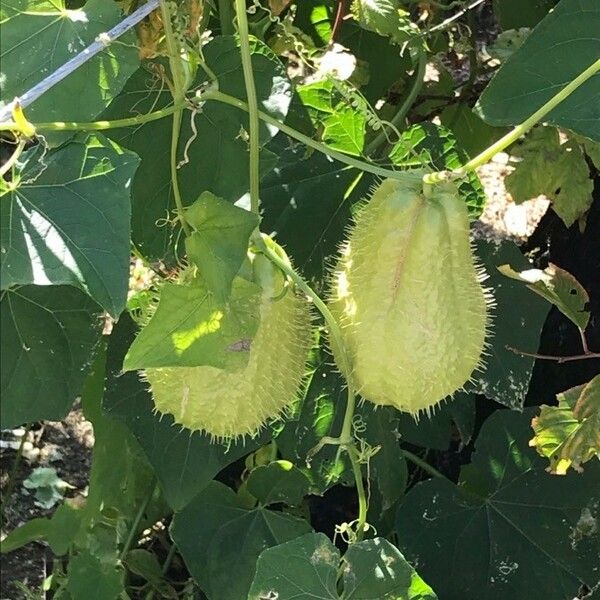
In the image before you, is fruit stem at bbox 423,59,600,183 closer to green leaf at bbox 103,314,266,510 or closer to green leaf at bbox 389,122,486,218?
green leaf at bbox 389,122,486,218

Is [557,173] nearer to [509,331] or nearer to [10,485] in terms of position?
[509,331]

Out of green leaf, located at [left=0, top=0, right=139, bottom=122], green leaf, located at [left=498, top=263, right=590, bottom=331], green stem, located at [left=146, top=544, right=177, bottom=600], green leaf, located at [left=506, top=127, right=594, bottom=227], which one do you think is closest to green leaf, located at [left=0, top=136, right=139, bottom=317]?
green leaf, located at [left=0, top=0, right=139, bottom=122]

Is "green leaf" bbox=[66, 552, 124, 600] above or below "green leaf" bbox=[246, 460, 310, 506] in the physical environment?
below

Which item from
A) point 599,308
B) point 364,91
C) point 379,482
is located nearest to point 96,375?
point 379,482

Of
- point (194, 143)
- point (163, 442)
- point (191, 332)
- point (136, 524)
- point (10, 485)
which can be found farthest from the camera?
point (10, 485)

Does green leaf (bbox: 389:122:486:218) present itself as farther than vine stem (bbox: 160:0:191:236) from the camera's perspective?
Yes

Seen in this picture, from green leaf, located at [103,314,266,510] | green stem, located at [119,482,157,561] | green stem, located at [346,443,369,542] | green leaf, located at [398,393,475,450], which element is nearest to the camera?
green stem, located at [346,443,369,542]

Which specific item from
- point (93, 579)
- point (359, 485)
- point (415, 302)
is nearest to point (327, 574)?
point (359, 485)
